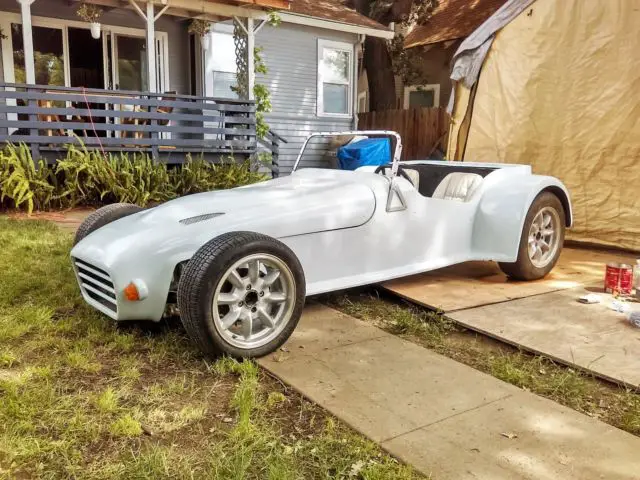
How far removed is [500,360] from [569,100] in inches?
187

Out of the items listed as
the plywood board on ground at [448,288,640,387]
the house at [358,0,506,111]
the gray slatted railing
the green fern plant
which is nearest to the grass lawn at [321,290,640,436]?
the plywood board on ground at [448,288,640,387]

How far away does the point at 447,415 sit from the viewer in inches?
108

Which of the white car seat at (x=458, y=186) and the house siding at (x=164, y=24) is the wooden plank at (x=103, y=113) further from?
the white car seat at (x=458, y=186)

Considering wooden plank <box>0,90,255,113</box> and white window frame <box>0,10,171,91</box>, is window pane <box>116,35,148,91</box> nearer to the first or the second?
white window frame <box>0,10,171,91</box>

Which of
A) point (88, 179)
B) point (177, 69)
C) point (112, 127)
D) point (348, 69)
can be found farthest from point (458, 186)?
point (348, 69)

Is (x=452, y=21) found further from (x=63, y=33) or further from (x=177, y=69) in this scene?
(x=63, y=33)

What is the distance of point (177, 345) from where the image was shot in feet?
11.7

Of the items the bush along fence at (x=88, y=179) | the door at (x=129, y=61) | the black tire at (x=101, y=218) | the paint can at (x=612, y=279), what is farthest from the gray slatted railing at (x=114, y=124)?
the paint can at (x=612, y=279)

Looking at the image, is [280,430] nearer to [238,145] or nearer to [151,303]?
[151,303]

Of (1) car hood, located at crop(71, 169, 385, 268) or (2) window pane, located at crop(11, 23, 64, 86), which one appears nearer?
(1) car hood, located at crop(71, 169, 385, 268)

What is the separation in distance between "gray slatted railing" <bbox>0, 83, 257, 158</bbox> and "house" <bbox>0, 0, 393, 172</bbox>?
22 millimetres

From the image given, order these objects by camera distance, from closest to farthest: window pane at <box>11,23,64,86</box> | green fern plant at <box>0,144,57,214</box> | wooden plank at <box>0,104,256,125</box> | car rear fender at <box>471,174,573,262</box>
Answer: car rear fender at <box>471,174,573,262</box>
green fern plant at <box>0,144,57,214</box>
wooden plank at <box>0,104,256,125</box>
window pane at <box>11,23,64,86</box>

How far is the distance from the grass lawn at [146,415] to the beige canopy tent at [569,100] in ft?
17.6

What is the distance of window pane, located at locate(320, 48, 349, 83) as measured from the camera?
48.2 feet
